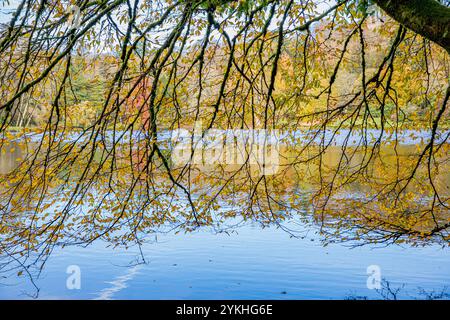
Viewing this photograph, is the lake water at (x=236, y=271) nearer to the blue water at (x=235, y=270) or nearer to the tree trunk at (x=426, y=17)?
the blue water at (x=235, y=270)

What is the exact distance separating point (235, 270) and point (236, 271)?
0.17 feet

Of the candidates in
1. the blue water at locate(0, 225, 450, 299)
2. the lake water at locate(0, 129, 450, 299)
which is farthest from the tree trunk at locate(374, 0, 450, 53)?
the blue water at locate(0, 225, 450, 299)

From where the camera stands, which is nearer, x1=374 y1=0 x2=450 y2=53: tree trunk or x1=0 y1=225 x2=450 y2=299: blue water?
x1=374 y1=0 x2=450 y2=53: tree trunk

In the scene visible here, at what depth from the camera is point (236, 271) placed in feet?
32.4

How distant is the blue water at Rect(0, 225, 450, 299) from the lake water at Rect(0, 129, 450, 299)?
0.06 ft

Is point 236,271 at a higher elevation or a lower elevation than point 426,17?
lower

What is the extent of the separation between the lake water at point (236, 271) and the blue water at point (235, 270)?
0.06 feet

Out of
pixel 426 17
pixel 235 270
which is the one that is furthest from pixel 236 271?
pixel 426 17

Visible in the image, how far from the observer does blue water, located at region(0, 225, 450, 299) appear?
29.1ft

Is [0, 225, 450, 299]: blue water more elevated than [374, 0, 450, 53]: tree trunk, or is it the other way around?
[374, 0, 450, 53]: tree trunk

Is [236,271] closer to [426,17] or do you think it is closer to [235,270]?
[235,270]

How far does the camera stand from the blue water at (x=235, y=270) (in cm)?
888

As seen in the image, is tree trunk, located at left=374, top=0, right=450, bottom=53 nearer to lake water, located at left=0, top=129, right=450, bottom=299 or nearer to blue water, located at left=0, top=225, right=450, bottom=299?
lake water, located at left=0, top=129, right=450, bottom=299

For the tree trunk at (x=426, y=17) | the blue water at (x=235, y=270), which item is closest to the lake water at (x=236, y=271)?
the blue water at (x=235, y=270)
